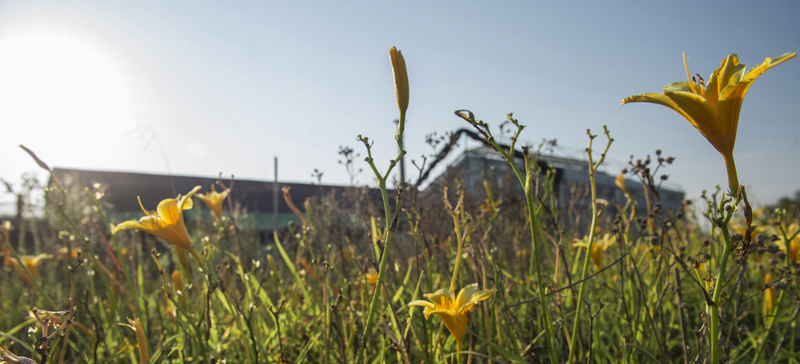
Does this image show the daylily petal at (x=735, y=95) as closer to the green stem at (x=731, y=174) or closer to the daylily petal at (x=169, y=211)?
the green stem at (x=731, y=174)

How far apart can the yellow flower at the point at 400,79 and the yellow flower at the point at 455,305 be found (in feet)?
1.47

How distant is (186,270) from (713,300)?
4.18 feet

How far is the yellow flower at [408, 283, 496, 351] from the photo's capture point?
91 cm

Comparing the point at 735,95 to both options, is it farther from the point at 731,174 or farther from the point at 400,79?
the point at 400,79

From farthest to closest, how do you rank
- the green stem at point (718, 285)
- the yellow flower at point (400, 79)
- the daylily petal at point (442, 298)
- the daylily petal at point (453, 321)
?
the daylily petal at point (442, 298), the daylily petal at point (453, 321), the yellow flower at point (400, 79), the green stem at point (718, 285)

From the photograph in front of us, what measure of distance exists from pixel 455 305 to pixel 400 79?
1.85 feet

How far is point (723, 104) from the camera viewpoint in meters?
0.65

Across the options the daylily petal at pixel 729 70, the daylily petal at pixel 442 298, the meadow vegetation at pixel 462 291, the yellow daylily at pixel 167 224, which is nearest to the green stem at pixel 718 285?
the meadow vegetation at pixel 462 291

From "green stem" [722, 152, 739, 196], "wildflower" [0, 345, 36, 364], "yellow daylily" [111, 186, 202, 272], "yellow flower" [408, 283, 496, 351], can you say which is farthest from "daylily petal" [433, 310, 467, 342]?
"wildflower" [0, 345, 36, 364]

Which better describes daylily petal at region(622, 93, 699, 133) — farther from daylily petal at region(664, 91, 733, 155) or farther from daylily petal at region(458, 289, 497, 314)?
daylily petal at region(458, 289, 497, 314)

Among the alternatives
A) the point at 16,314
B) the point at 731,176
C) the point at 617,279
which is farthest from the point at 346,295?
the point at 16,314

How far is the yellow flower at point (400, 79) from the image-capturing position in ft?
2.44

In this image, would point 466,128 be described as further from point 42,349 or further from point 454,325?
point 42,349

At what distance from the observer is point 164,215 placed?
1094mm
